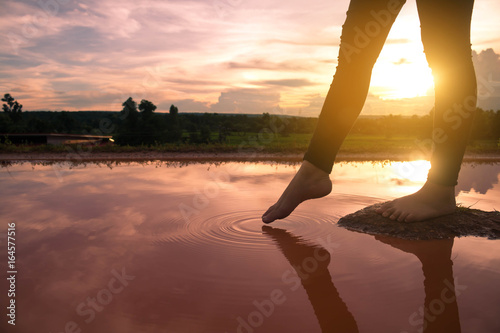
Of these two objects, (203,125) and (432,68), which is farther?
(203,125)

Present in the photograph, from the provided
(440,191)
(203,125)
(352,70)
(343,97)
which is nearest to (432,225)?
(440,191)

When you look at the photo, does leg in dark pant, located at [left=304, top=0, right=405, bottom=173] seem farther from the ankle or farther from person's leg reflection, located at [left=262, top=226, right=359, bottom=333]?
the ankle

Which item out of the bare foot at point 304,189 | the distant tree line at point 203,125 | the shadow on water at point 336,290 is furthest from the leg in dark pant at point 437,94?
the distant tree line at point 203,125

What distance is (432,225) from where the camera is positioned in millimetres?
2727

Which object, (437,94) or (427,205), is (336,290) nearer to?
(427,205)

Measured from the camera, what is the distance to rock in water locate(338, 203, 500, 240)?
2.64m

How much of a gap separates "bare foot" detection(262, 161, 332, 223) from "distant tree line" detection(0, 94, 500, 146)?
806 centimetres

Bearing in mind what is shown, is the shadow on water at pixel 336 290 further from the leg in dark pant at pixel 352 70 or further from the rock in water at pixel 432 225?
the leg in dark pant at pixel 352 70

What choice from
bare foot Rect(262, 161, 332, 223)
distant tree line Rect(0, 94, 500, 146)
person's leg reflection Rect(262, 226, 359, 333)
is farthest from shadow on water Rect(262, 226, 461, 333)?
distant tree line Rect(0, 94, 500, 146)


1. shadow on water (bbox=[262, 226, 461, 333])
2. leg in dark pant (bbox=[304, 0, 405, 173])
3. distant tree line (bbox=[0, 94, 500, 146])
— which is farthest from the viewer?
distant tree line (bbox=[0, 94, 500, 146])

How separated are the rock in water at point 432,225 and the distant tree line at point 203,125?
8199 mm

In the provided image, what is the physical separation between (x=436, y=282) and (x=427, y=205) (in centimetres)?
102

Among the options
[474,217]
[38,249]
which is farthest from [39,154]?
[474,217]

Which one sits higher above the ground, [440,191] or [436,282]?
[440,191]
